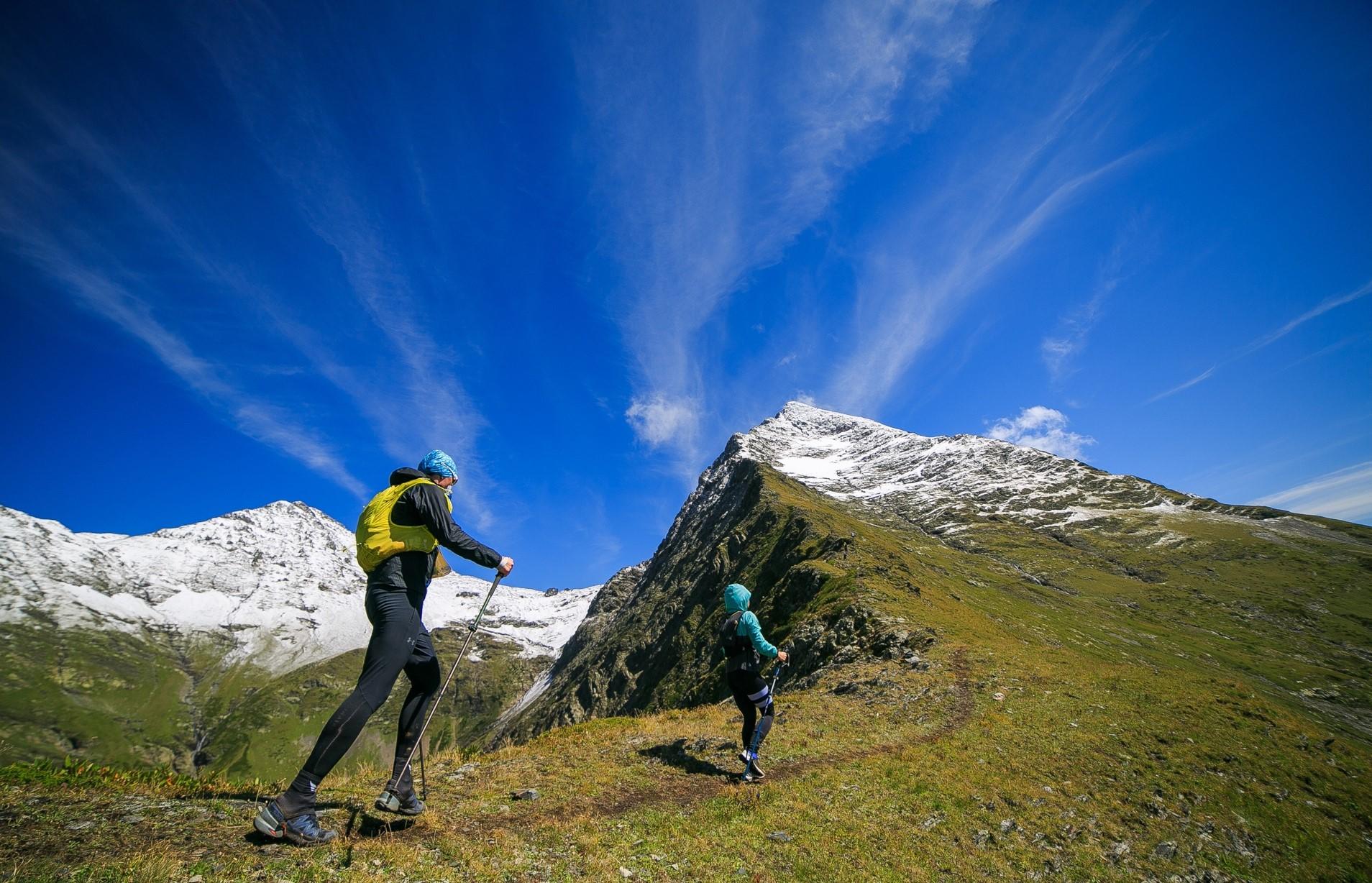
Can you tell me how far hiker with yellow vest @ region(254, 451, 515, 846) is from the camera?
6.86m

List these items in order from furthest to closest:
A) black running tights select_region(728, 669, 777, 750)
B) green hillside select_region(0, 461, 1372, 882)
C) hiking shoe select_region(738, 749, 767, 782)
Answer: black running tights select_region(728, 669, 777, 750) < hiking shoe select_region(738, 749, 767, 782) < green hillside select_region(0, 461, 1372, 882)

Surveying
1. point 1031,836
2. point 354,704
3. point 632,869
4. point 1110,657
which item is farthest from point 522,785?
point 1110,657

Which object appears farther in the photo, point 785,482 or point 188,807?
point 785,482

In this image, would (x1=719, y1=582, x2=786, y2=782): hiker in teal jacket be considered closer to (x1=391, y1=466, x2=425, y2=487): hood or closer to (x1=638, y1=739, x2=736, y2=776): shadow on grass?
(x1=638, y1=739, x2=736, y2=776): shadow on grass

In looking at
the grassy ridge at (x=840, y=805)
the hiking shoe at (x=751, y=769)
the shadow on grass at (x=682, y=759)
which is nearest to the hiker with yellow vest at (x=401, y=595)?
the grassy ridge at (x=840, y=805)

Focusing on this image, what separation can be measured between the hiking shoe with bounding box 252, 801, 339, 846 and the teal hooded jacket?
7877mm

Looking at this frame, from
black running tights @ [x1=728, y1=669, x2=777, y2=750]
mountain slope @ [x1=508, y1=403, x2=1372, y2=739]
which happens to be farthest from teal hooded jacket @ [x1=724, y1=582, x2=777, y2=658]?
mountain slope @ [x1=508, y1=403, x2=1372, y2=739]

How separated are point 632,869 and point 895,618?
1038 inches

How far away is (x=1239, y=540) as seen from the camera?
487 feet

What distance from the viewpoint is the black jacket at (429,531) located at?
7.57 m

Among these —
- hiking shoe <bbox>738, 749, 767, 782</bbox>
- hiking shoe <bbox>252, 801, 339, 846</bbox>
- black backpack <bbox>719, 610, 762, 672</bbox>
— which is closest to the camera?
hiking shoe <bbox>252, 801, 339, 846</bbox>

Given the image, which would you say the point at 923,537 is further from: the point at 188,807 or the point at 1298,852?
the point at 188,807

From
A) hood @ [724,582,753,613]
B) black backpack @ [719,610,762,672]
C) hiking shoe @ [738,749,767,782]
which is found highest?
hood @ [724,582,753,613]

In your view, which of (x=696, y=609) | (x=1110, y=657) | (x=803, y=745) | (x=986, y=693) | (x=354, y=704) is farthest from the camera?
(x=696, y=609)
